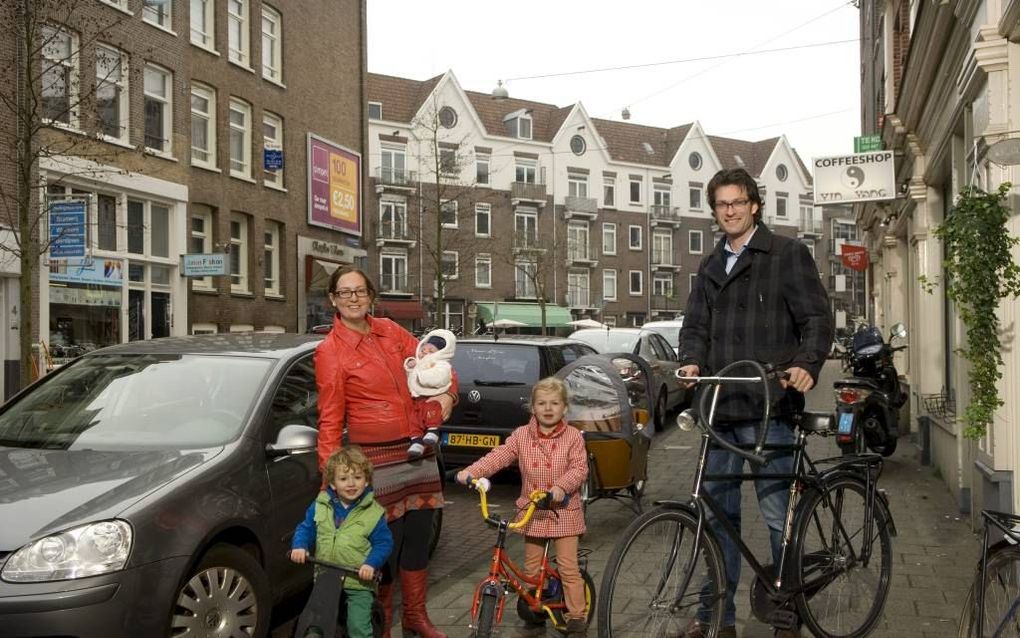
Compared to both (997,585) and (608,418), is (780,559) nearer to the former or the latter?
(997,585)

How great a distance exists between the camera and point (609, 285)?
204 feet

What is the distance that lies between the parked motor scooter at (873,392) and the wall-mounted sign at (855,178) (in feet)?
6.30

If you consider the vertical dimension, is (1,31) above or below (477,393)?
above

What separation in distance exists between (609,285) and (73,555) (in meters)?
59.1

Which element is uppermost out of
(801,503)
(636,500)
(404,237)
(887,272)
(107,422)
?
(404,237)

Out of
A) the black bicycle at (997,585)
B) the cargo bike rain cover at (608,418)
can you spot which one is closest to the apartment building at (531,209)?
the cargo bike rain cover at (608,418)

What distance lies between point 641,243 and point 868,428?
54.7m

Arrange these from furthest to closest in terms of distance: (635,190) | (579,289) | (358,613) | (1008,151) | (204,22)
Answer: (635,190)
(579,289)
(204,22)
(1008,151)
(358,613)

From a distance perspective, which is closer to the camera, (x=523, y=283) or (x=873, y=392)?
(x=873, y=392)

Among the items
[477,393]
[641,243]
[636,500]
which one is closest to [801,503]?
[636,500]

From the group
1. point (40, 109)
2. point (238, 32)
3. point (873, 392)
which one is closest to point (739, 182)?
point (873, 392)

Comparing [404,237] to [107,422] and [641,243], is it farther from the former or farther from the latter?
[107,422]

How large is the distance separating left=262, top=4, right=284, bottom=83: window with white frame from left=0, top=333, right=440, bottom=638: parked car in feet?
81.7

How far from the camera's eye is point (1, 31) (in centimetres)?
1761
